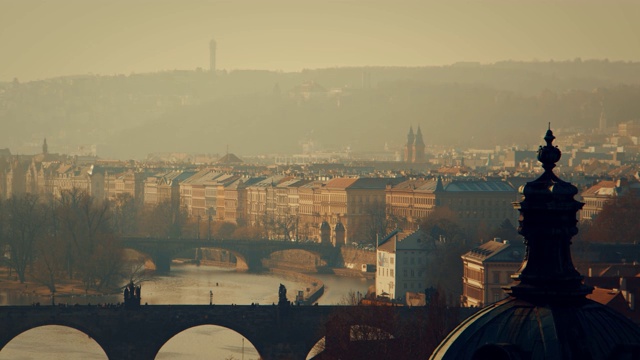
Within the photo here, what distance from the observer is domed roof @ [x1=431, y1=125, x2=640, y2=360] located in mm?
5926

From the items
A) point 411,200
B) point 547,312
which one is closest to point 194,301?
point 411,200

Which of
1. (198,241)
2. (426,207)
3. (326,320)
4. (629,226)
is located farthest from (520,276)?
(426,207)

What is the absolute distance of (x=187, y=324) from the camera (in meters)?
38.9

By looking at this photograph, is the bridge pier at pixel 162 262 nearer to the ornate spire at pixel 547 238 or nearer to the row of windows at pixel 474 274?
the row of windows at pixel 474 274

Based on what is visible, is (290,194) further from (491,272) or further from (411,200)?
(491,272)

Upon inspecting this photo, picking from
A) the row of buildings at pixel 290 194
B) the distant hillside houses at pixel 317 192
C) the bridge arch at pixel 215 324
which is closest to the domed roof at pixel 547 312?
the bridge arch at pixel 215 324

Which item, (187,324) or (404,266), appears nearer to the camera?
(187,324)

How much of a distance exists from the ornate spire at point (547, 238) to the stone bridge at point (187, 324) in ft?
106

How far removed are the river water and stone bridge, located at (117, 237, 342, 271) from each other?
0.85m

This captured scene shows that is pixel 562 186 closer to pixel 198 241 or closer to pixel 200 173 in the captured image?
pixel 198 241

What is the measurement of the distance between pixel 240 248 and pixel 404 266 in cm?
1613

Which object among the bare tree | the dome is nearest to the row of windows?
the bare tree

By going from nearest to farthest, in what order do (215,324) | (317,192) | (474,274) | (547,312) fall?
(547,312) → (215,324) → (474,274) → (317,192)

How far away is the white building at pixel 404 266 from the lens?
54469 mm
